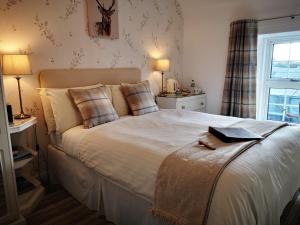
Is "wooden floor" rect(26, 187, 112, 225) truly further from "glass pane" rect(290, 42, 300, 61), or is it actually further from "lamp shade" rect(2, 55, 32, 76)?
"glass pane" rect(290, 42, 300, 61)

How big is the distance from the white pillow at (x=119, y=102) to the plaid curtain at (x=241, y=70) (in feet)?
5.38

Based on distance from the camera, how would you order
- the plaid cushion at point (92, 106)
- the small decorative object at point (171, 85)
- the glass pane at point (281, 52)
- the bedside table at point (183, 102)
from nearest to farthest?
1. the plaid cushion at point (92, 106)
2. the glass pane at point (281, 52)
3. the bedside table at point (183, 102)
4. the small decorative object at point (171, 85)

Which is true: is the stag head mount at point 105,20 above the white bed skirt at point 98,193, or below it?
above

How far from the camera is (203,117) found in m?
2.57

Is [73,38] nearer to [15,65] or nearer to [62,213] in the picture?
[15,65]

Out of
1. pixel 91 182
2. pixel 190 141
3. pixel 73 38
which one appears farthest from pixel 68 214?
pixel 73 38

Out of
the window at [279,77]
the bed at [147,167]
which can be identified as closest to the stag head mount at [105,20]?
the bed at [147,167]

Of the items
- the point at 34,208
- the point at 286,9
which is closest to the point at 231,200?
the point at 34,208

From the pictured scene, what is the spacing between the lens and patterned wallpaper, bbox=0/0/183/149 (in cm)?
223

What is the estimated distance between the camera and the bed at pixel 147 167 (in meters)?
1.22

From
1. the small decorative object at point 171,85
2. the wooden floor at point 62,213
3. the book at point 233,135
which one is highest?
the small decorative object at point 171,85

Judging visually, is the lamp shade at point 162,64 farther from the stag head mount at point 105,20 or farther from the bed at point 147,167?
the bed at point 147,167

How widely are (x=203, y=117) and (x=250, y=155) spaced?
1.14 m

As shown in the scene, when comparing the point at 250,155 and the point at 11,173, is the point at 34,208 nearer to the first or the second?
the point at 11,173
